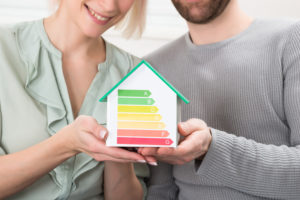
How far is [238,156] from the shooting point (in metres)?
1.10

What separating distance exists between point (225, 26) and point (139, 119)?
2.08ft

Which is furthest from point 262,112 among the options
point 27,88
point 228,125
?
point 27,88

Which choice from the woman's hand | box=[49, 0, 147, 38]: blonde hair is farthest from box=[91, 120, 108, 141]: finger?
A: box=[49, 0, 147, 38]: blonde hair

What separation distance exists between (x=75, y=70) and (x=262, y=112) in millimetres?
667

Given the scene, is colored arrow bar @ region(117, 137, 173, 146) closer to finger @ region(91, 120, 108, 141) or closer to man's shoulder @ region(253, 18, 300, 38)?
finger @ region(91, 120, 108, 141)

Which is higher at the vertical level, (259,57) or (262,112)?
(259,57)

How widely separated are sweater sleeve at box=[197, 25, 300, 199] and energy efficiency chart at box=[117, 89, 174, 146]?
0.69 ft

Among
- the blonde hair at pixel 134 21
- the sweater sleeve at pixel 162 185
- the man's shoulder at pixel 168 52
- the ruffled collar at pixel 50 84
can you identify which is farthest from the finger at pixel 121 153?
the blonde hair at pixel 134 21

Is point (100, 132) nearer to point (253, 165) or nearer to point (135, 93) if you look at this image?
point (135, 93)

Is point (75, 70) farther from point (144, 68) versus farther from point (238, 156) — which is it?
point (238, 156)

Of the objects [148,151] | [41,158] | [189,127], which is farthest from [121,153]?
[41,158]

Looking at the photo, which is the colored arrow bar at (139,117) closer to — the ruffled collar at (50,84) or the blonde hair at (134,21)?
the ruffled collar at (50,84)

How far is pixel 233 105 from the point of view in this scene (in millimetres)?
1288

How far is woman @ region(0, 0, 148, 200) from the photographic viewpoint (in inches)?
44.2
